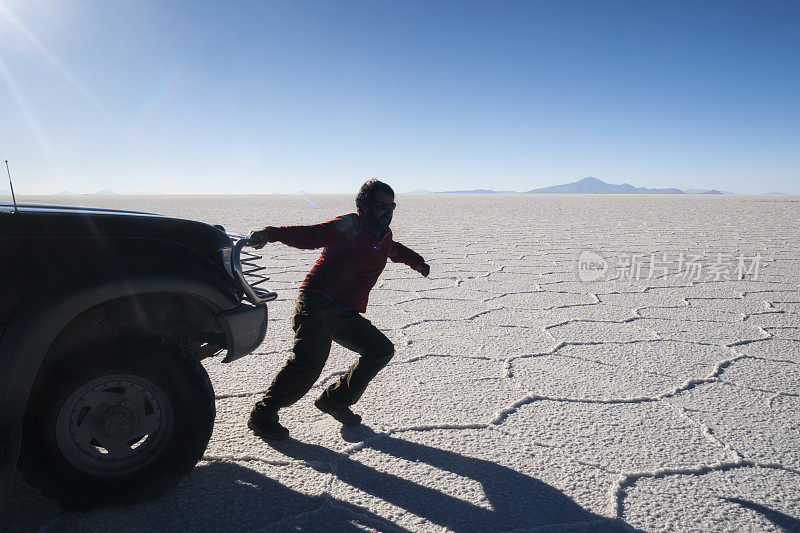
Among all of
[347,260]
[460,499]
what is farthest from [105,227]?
[460,499]

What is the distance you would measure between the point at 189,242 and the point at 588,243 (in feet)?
30.5

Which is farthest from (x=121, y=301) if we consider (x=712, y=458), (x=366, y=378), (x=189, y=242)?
(x=712, y=458)

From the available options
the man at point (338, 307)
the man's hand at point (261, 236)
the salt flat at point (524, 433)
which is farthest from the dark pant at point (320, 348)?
the man's hand at point (261, 236)

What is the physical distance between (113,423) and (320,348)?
842 mm

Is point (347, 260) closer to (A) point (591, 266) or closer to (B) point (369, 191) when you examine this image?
(B) point (369, 191)

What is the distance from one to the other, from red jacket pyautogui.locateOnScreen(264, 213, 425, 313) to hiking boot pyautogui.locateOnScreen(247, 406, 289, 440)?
1.86 ft

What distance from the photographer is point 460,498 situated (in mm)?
1968

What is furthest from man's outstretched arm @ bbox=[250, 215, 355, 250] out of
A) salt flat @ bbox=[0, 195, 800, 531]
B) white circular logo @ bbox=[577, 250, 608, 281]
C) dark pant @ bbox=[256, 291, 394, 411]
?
white circular logo @ bbox=[577, 250, 608, 281]

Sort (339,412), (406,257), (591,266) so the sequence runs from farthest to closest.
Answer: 1. (591,266)
2. (406,257)
3. (339,412)

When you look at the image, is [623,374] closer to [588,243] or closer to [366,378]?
[366,378]

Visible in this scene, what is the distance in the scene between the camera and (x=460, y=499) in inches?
77.3

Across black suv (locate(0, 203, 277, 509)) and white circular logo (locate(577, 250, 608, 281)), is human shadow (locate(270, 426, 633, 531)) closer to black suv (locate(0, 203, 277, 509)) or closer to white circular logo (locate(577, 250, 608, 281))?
black suv (locate(0, 203, 277, 509))

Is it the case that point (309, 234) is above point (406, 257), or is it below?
above

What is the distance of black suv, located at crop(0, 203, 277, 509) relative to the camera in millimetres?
1637
